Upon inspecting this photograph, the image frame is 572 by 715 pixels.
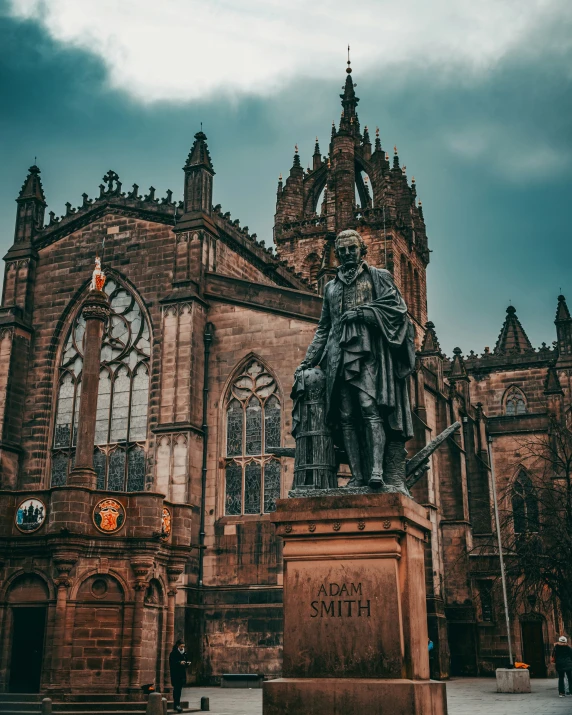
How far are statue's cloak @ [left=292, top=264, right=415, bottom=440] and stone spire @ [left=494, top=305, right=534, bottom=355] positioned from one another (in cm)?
4904

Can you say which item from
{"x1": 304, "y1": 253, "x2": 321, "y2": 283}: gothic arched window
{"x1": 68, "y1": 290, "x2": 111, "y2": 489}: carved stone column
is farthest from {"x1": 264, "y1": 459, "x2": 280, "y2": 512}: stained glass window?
{"x1": 304, "y1": 253, "x2": 321, "y2": 283}: gothic arched window

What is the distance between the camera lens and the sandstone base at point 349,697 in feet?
21.4

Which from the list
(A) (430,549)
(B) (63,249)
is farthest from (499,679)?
(B) (63,249)

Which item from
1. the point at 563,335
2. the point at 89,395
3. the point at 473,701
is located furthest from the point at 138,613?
the point at 563,335

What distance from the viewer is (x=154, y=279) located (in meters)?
30.8

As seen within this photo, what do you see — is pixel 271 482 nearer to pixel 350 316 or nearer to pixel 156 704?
pixel 156 704

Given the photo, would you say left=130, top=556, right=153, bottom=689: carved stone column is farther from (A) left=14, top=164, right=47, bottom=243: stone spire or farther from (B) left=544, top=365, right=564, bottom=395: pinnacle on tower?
(B) left=544, top=365, right=564, bottom=395: pinnacle on tower

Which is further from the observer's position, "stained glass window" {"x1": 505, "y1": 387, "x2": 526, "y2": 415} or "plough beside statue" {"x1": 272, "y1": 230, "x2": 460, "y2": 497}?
"stained glass window" {"x1": 505, "y1": 387, "x2": 526, "y2": 415}

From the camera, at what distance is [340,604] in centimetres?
696

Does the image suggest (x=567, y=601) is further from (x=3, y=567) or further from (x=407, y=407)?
(x=407, y=407)

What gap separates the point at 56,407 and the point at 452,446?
50.6 ft

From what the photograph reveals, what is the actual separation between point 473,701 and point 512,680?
12.6 ft

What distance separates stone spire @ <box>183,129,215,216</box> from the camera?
31016mm

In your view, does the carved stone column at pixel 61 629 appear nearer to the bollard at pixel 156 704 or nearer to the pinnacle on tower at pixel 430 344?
the bollard at pixel 156 704
